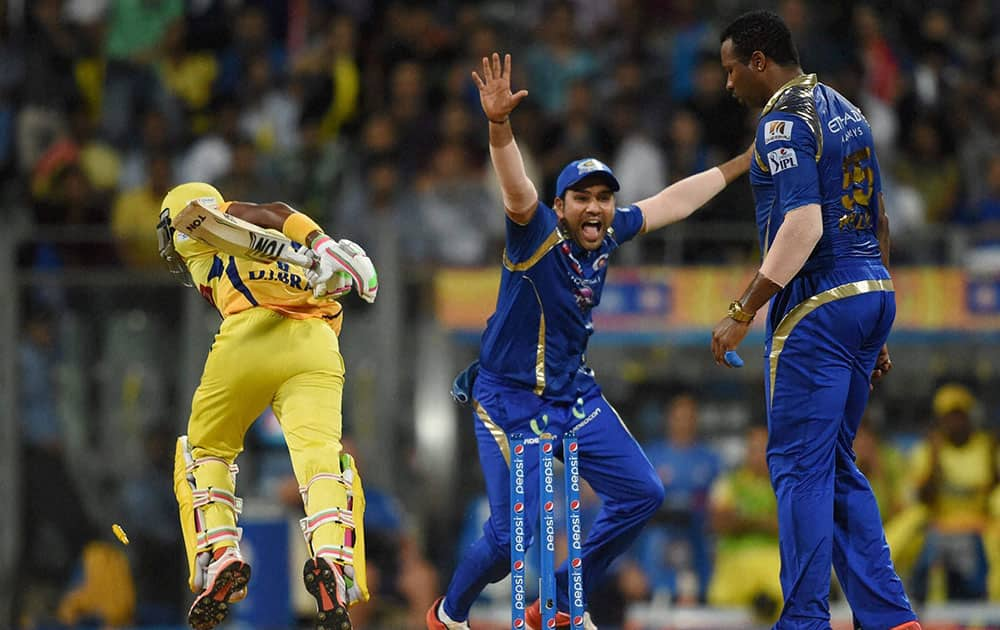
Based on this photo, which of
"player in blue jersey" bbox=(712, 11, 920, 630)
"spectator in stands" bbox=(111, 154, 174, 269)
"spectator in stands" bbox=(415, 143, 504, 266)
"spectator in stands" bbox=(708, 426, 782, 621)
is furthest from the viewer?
"spectator in stands" bbox=(415, 143, 504, 266)

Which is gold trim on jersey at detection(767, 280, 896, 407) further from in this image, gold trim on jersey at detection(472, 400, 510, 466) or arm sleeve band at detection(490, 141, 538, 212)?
gold trim on jersey at detection(472, 400, 510, 466)

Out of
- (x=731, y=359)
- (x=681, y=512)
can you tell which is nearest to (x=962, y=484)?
(x=681, y=512)

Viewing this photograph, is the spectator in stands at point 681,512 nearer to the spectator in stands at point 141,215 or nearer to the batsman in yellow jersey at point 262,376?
the spectator in stands at point 141,215

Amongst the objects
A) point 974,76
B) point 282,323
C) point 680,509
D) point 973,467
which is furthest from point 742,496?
point 974,76

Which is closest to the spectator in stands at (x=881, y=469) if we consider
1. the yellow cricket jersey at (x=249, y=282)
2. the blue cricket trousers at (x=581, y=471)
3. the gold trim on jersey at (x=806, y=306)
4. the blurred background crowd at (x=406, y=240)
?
the blurred background crowd at (x=406, y=240)

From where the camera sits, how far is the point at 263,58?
15.7m

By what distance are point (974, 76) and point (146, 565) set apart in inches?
359

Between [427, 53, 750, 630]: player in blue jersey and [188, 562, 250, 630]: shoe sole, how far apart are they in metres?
1.16

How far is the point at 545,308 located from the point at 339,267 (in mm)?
1072

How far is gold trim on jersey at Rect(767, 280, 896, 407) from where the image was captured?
23.6ft

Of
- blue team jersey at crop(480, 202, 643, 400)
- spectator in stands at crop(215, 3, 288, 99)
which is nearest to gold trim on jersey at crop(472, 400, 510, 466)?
blue team jersey at crop(480, 202, 643, 400)

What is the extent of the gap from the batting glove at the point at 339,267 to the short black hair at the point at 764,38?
1968 mm

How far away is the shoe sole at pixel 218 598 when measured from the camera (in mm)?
7742

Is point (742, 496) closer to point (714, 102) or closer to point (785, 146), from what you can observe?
point (714, 102)
